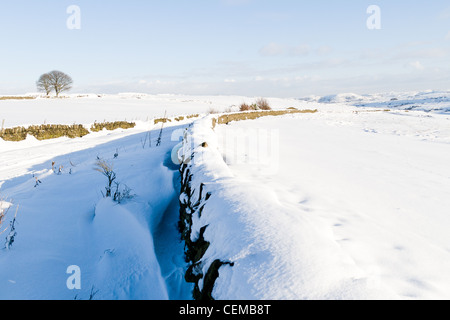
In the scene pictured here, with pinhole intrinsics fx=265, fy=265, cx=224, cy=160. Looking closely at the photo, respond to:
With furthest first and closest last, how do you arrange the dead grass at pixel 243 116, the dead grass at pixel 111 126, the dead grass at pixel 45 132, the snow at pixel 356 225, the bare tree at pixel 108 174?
the dead grass at pixel 243 116 < the dead grass at pixel 111 126 < the dead grass at pixel 45 132 < the bare tree at pixel 108 174 < the snow at pixel 356 225

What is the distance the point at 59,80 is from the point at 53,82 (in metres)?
1.00

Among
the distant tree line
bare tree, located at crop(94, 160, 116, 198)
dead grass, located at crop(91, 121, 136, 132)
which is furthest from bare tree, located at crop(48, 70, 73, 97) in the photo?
bare tree, located at crop(94, 160, 116, 198)

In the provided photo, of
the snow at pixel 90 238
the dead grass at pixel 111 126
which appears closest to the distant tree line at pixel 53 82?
the dead grass at pixel 111 126

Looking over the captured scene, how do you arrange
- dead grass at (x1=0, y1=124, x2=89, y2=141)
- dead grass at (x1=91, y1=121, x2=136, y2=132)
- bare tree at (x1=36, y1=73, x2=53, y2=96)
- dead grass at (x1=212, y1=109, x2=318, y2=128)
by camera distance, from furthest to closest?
1. bare tree at (x1=36, y1=73, x2=53, y2=96)
2. dead grass at (x1=212, y1=109, x2=318, y2=128)
3. dead grass at (x1=91, y1=121, x2=136, y2=132)
4. dead grass at (x1=0, y1=124, x2=89, y2=141)

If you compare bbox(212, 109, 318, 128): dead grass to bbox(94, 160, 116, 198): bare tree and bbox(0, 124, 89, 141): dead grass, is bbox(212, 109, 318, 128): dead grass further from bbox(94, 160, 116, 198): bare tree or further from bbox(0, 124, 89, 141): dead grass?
bbox(94, 160, 116, 198): bare tree

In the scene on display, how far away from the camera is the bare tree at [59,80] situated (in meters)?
45.5

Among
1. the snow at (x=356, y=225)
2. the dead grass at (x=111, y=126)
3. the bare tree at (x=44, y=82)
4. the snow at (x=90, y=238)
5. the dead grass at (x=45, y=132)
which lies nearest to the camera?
the snow at (x=356, y=225)

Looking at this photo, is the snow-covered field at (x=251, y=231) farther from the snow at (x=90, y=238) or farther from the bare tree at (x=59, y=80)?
the bare tree at (x=59, y=80)

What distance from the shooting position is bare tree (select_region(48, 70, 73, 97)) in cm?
4554

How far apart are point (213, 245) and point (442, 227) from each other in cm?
195
